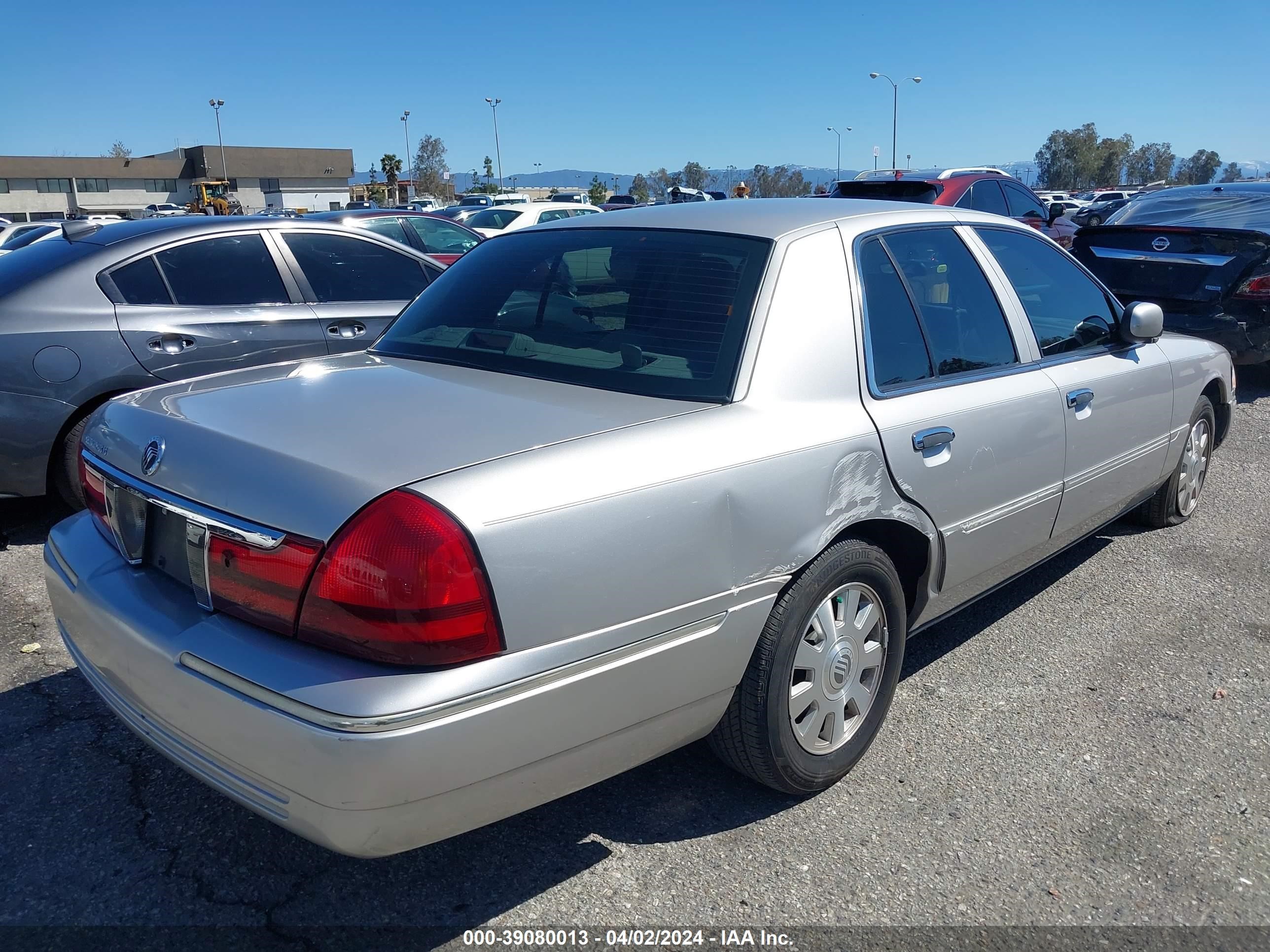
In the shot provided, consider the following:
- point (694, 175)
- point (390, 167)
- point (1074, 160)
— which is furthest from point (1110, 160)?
point (390, 167)

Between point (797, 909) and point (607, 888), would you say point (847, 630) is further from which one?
point (607, 888)

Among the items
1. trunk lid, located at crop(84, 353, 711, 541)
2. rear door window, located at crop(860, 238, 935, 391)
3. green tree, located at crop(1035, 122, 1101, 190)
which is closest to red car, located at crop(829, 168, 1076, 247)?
rear door window, located at crop(860, 238, 935, 391)

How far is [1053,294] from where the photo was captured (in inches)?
160

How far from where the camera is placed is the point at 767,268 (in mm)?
2826

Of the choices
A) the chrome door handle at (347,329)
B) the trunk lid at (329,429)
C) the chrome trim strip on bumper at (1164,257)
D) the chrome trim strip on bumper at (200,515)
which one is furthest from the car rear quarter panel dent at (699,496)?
the chrome trim strip on bumper at (1164,257)

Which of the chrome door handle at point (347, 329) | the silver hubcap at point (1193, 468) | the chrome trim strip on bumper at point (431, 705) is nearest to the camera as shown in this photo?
the chrome trim strip on bumper at point (431, 705)

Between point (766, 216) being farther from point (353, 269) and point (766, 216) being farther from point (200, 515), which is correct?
point (353, 269)

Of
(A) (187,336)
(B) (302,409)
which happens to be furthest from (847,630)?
(A) (187,336)

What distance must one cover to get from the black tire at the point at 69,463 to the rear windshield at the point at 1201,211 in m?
8.17

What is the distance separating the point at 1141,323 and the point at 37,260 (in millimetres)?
5173

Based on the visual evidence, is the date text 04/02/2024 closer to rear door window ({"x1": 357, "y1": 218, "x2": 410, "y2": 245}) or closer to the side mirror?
the side mirror

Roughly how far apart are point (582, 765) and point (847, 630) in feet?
3.16

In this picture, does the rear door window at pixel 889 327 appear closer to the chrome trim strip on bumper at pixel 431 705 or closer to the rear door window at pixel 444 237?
the chrome trim strip on bumper at pixel 431 705

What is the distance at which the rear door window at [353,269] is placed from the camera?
5723 millimetres
